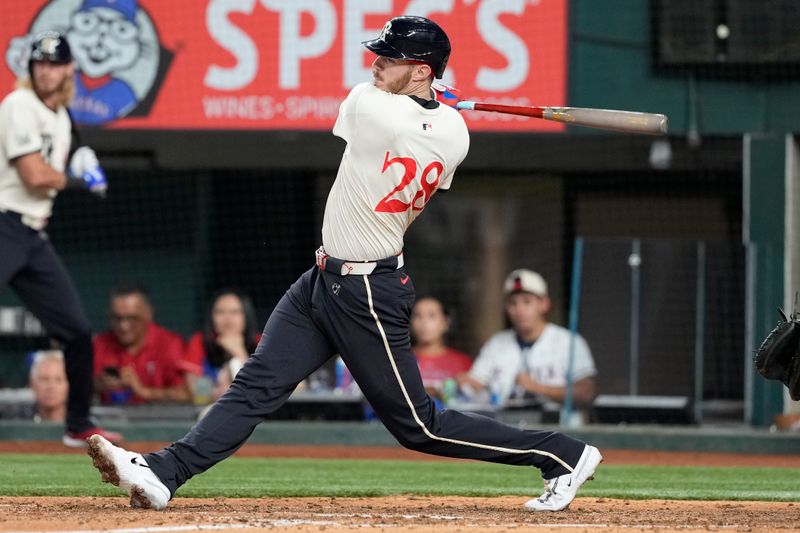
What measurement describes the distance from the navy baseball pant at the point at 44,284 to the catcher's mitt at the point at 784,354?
3.76 metres

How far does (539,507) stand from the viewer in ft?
17.2

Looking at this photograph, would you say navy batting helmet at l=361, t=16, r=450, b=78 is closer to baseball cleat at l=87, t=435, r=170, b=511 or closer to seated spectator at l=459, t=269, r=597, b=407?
baseball cleat at l=87, t=435, r=170, b=511

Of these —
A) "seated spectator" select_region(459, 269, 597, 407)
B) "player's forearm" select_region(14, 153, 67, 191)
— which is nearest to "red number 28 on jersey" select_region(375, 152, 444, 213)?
"player's forearm" select_region(14, 153, 67, 191)

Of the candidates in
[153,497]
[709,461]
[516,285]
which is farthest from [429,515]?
[516,285]

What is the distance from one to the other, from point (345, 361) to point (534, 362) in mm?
5512

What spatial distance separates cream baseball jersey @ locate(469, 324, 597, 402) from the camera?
33.5 ft

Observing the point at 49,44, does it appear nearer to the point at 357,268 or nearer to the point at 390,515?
the point at 357,268

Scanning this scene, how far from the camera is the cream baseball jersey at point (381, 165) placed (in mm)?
4801

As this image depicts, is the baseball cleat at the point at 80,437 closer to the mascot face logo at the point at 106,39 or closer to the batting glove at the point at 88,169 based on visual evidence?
the batting glove at the point at 88,169

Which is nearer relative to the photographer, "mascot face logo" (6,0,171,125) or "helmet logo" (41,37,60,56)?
"helmet logo" (41,37,60,56)

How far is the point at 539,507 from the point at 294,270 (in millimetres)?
7116

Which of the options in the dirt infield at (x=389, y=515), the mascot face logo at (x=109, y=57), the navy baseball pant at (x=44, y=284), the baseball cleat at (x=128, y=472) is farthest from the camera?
the mascot face logo at (x=109, y=57)

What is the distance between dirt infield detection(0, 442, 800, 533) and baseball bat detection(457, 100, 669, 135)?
135cm

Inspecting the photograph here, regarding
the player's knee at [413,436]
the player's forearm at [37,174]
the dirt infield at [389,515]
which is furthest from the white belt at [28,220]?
the player's knee at [413,436]
